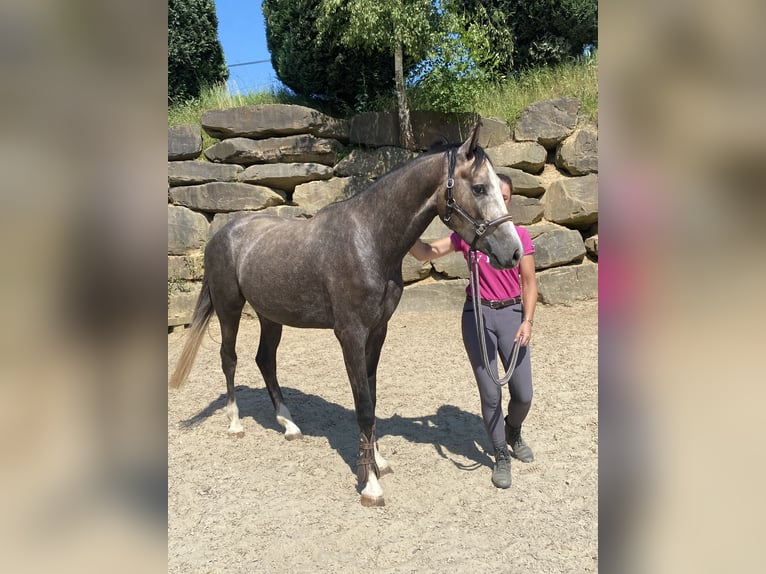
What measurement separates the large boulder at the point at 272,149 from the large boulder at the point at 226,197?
19.6 inches

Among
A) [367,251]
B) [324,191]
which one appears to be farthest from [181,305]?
[367,251]

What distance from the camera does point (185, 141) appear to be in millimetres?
7840

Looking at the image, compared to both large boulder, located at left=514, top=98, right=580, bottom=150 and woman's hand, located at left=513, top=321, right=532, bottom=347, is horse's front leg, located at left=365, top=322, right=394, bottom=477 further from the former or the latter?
large boulder, located at left=514, top=98, right=580, bottom=150

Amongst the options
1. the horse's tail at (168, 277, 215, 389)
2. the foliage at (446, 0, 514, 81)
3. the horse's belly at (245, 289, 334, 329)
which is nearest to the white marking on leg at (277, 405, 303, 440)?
the horse's tail at (168, 277, 215, 389)

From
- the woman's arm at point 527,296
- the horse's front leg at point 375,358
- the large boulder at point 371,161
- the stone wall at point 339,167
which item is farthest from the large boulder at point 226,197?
the woman's arm at point 527,296

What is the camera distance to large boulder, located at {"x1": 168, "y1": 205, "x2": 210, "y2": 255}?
24.7ft

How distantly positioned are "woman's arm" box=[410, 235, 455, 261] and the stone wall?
3.89m

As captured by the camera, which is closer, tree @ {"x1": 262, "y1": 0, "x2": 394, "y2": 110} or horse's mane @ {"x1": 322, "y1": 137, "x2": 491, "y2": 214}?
horse's mane @ {"x1": 322, "y1": 137, "x2": 491, "y2": 214}

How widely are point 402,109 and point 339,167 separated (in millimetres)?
1311

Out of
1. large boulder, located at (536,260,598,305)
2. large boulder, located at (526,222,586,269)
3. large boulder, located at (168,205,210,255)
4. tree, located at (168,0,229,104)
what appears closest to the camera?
large boulder, located at (536,260,598,305)

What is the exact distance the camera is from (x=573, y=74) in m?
8.27
